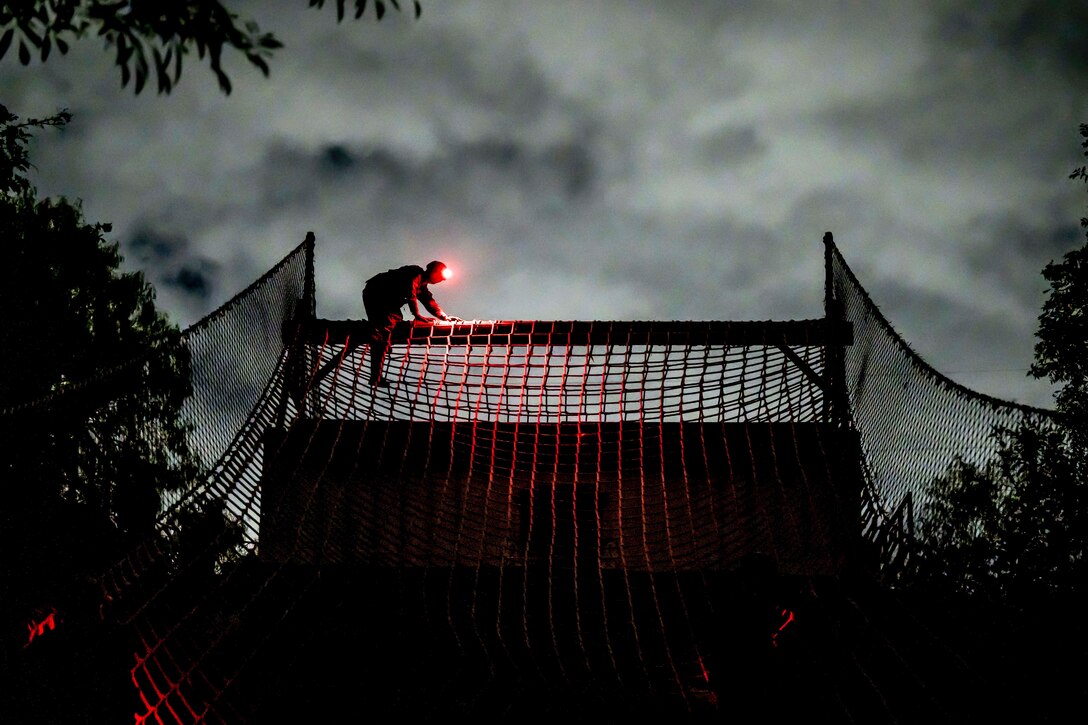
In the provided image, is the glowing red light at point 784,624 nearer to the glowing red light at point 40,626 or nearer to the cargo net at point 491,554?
the cargo net at point 491,554

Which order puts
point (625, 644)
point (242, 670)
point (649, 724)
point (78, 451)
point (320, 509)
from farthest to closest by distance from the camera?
1. point (78, 451)
2. point (320, 509)
3. point (649, 724)
4. point (625, 644)
5. point (242, 670)

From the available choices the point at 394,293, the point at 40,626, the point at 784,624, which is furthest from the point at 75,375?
the point at 784,624

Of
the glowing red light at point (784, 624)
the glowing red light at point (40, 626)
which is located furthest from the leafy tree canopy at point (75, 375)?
the glowing red light at point (784, 624)

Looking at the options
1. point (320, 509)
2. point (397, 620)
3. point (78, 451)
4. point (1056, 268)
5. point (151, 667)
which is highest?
point (1056, 268)

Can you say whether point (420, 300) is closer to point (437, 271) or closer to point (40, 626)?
point (437, 271)

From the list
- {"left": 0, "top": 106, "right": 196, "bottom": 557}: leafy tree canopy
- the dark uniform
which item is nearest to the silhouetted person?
the dark uniform

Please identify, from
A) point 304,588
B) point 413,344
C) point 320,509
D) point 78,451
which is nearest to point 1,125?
point 78,451

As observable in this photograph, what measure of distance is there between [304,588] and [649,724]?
2.60 metres

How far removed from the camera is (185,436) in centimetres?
Answer: 1271

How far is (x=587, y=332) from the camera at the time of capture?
20.7 feet

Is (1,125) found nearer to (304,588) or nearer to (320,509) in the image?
(320,509)

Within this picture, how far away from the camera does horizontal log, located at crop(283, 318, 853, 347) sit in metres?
6.16

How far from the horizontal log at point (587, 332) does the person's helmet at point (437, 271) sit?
66 centimetres

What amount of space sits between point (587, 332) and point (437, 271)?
4.78ft
